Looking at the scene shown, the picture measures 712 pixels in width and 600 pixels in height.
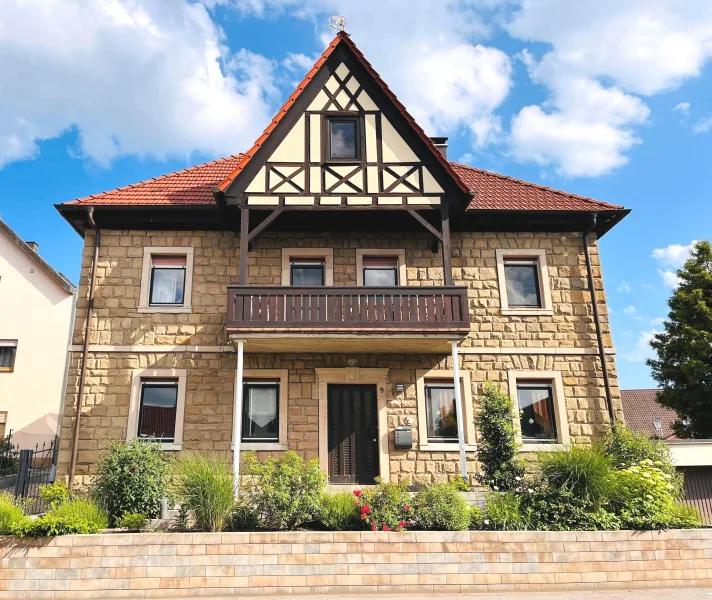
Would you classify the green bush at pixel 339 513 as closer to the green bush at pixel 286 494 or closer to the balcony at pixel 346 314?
the green bush at pixel 286 494

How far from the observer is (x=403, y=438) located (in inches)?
476

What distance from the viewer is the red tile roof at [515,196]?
13531 millimetres

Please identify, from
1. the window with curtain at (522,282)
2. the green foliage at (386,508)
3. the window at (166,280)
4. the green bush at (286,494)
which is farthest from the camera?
the window with curtain at (522,282)

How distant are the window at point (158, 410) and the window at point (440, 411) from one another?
560cm

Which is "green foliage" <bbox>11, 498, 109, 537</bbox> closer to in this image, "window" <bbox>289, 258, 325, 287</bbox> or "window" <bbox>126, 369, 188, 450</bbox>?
"window" <bbox>126, 369, 188, 450</bbox>

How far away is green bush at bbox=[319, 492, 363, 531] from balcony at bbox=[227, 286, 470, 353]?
3677 millimetres

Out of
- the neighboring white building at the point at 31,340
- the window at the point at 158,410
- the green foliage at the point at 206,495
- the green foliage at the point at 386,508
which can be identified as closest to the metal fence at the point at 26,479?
the window at the point at 158,410

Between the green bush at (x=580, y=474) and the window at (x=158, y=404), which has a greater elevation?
the window at (x=158, y=404)

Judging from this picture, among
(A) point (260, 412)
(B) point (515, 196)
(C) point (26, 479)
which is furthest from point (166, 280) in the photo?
(B) point (515, 196)

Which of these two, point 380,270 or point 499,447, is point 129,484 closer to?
point 499,447

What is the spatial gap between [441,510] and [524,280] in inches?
289

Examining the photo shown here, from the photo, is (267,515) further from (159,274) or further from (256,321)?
(159,274)

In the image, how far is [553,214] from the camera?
13492 millimetres

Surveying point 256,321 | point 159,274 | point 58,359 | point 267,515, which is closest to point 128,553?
point 267,515
